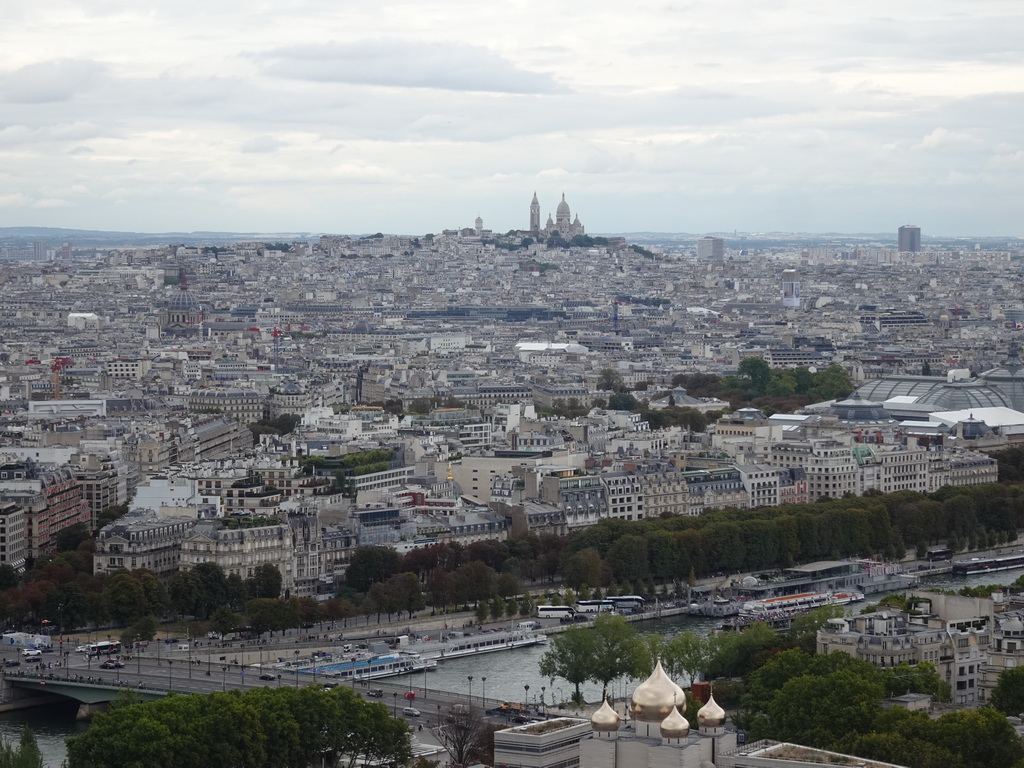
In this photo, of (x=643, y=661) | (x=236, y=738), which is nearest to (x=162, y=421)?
(x=643, y=661)

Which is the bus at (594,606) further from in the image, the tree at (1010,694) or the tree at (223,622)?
the tree at (1010,694)

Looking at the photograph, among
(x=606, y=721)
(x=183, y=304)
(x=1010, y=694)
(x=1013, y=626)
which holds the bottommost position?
(x=183, y=304)

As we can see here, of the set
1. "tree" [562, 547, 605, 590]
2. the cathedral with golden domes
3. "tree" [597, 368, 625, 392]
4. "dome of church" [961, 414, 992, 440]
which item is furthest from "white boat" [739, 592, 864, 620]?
"tree" [597, 368, 625, 392]

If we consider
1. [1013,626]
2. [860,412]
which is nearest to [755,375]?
[860,412]

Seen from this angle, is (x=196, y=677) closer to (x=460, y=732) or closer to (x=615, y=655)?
(x=615, y=655)

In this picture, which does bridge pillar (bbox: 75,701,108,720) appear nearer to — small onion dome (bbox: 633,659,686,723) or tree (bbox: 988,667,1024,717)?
tree (bbox: 988,667,1024,717)

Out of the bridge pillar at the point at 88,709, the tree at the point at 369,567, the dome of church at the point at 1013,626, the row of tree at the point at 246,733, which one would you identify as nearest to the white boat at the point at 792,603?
the tree at the point at 369,567

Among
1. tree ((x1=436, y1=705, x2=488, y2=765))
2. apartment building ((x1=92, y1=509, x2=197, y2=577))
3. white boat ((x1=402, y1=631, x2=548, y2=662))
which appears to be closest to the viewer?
tree ((x1=436, y1=705, x2=488, y2=765))
